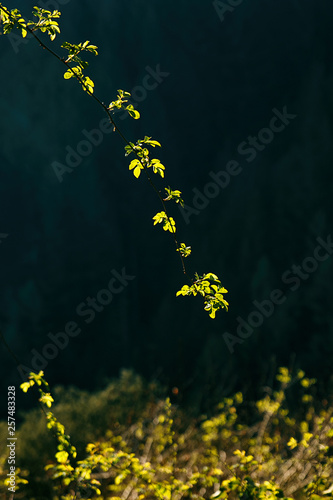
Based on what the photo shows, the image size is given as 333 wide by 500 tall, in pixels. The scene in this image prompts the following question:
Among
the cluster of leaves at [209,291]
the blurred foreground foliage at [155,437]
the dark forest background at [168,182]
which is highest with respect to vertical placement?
the dark forest background at [168,182]

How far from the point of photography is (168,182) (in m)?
9.42

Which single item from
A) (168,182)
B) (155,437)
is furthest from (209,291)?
(168,182)

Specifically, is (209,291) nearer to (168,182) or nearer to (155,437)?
(155,437)

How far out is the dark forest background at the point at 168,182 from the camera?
27.9 ft

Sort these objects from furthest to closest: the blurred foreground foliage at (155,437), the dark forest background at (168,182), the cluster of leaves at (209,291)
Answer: the dark forest background at (168,182) < the blurred foreground foliage at (155,437) < the cluster of leaves at (209,291)

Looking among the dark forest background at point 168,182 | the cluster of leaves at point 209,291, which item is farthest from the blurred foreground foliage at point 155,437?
the dark forest background at point 168,182

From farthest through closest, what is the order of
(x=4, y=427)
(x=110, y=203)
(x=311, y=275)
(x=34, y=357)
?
(x=110, y=203)
(x=34, y=357)
(x=311, y=275)
(x=4, y=427)

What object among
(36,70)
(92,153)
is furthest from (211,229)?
(36,70)

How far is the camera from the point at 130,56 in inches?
376

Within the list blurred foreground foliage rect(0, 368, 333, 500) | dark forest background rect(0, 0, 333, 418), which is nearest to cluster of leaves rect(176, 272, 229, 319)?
blurred foreground foliage rect(0, 368, 333, 500)

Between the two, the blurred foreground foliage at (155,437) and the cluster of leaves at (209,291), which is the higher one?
the cluster of leaves at (209,291)

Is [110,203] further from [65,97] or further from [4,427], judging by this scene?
[4,427]

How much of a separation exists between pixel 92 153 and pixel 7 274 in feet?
9.49

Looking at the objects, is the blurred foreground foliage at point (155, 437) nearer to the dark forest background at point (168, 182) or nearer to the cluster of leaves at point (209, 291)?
the cluster of leaves at point (209, 291)
